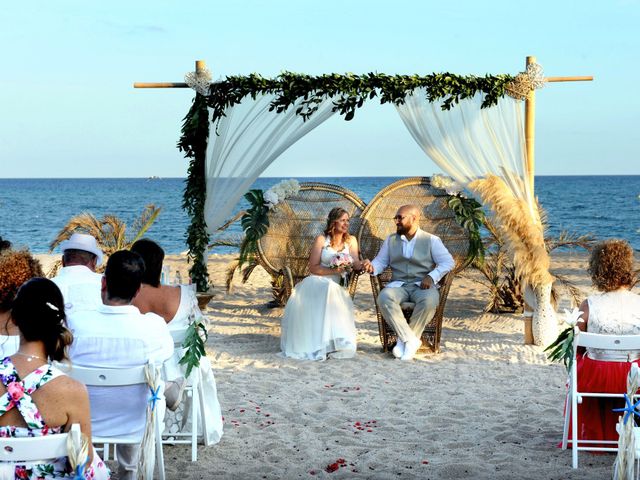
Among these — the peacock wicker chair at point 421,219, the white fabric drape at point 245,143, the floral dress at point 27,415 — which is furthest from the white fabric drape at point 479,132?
the floral dress at point 27,415

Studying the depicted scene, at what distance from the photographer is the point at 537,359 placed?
790cm

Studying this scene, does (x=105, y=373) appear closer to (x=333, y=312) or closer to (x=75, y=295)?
(x=75, y=295)

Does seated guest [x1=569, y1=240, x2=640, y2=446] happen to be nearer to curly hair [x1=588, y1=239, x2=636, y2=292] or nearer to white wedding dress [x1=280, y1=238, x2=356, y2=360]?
curly hair [x1=588, y1=239, x2=636, y2=292]

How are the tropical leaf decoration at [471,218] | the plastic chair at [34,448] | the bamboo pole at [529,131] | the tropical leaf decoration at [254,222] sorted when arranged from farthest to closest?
the tropical leaf decoration at [254,222] < the tropical leaf decoration at [471,218] < the bamboo pole at [529,131] < the plastic chair at [34,448]

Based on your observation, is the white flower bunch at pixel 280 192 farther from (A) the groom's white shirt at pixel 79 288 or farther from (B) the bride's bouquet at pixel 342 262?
(A) the groom's white shirt at pixel 79 288

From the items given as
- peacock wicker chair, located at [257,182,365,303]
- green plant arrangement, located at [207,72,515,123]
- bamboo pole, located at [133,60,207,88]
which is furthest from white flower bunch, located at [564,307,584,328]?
bamboo pole, located at [133,60,207,88]

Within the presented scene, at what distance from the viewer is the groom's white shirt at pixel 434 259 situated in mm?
8156

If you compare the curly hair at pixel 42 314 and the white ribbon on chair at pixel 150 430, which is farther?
the white ribbon on chair at pixel 150 430

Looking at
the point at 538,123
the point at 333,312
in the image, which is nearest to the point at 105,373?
the point at 333,312

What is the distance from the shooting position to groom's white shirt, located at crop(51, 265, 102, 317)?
4688 mm

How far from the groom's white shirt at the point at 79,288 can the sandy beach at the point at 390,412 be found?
1.05 m

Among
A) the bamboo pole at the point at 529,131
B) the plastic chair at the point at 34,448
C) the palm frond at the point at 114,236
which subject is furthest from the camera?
the palm frond at the point at 114,236

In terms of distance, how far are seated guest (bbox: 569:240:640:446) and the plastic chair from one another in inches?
129

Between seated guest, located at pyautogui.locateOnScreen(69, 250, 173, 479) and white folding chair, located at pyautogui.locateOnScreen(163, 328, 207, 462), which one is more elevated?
seated guest, located at pyautogui.locateOnScreen(69, 250, 173, 479)
